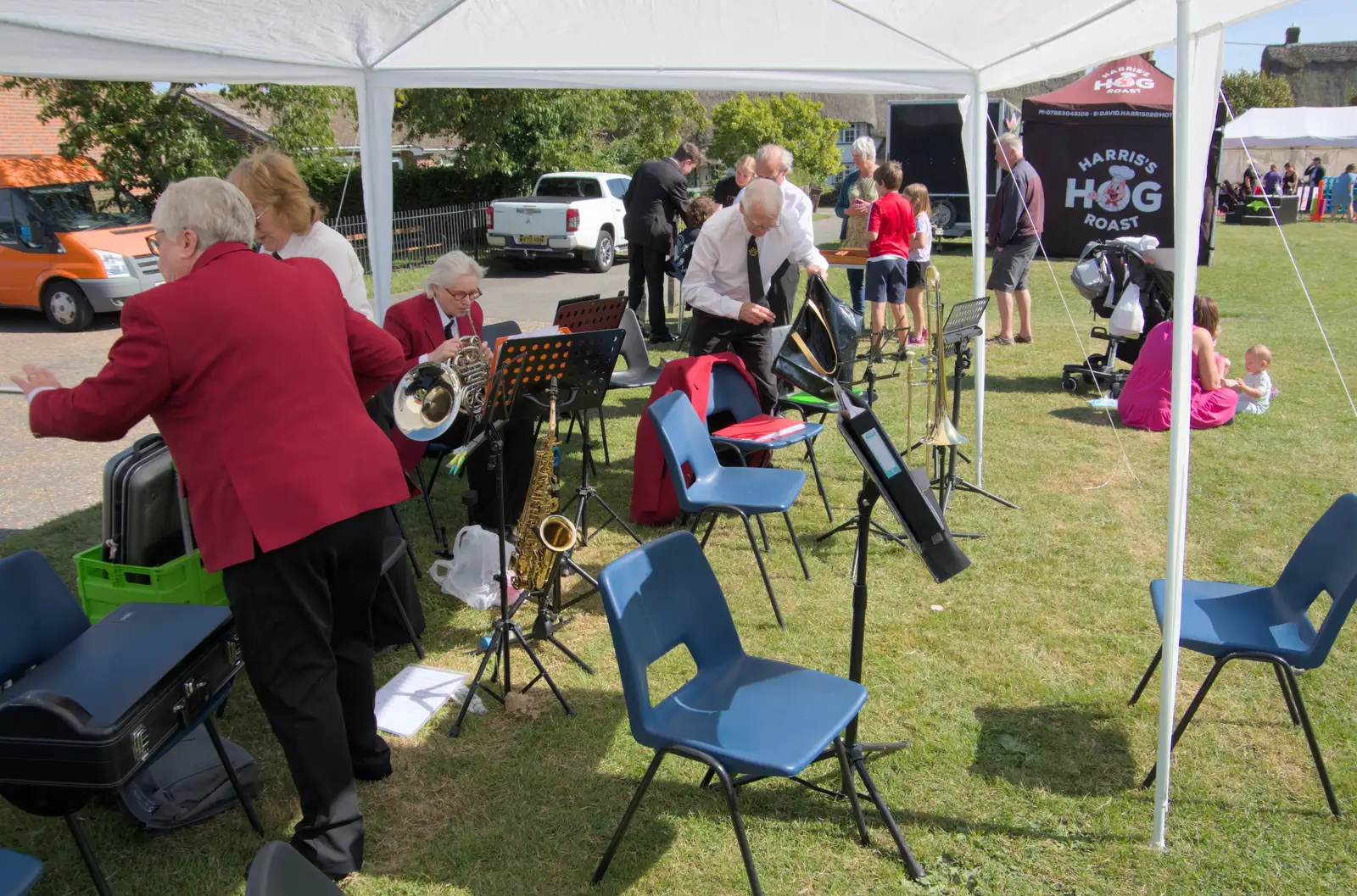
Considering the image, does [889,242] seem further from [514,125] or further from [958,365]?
[514,125]

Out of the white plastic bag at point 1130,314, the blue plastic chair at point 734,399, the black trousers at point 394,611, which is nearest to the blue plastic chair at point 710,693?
the black trousers at point 394,611

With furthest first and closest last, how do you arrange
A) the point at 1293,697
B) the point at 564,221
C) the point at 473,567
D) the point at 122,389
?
1. the point at 564,221
2. the point at 473,567
3. the point at 1293,697
4. the point at 122,389

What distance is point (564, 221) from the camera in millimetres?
14492

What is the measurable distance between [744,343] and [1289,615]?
3121 millimetres

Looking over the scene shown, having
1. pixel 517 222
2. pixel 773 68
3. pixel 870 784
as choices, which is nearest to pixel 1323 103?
pixel 517 222

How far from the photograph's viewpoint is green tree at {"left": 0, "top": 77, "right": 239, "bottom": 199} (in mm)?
13297

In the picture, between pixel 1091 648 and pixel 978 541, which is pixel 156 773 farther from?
pixel 978 541

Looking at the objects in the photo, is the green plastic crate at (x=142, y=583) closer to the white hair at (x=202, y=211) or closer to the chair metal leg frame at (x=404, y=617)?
the chair metal leg frame at (x=404, y=617)

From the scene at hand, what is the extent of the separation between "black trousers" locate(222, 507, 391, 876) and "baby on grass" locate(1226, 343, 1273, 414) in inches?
261

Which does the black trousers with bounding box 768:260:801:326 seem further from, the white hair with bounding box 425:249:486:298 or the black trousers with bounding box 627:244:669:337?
the black trousers with bounding box 627:244:669:337

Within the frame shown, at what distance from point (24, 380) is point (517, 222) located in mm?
12878

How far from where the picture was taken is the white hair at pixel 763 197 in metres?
5.10

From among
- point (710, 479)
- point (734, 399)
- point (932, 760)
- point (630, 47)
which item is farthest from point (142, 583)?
point (630, 47)

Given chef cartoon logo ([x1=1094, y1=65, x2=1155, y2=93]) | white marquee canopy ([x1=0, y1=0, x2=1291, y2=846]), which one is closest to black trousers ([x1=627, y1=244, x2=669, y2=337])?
white marquee canopy ([x1=0, y1=0, x2=1291, y2=846])
